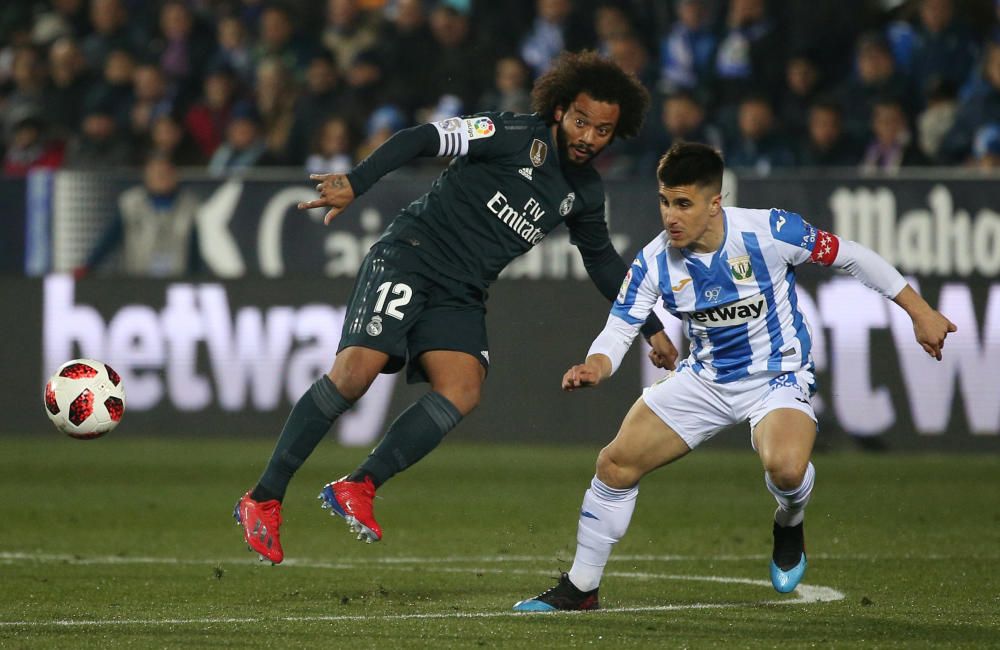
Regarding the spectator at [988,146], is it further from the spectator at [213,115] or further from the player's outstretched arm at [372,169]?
the player's outstretched arm at [372,169]

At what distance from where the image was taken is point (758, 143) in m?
13.4

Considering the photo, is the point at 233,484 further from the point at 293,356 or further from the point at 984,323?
the point at 984,323

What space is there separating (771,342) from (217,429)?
24.2 feet

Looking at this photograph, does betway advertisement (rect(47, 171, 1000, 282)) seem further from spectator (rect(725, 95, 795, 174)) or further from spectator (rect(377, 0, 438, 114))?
spectator (rect(377, 0, 438, 114))

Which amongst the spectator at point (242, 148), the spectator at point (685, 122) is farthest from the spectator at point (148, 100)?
the spectator at point (685, 122)

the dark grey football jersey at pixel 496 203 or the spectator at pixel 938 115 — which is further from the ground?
the dark grey football jersey at pixel 496 203

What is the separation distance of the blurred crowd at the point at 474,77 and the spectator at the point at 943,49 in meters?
0.02

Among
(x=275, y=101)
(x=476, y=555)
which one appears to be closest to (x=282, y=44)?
(x=275, y=101)

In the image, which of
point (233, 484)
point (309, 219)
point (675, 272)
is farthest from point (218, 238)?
point (675, 272)

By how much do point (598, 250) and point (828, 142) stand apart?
6.75m

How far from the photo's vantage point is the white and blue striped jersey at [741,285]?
6215 millimetres

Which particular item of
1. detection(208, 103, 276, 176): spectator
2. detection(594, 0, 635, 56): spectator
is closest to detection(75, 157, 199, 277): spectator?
detection(208, 103, 276, 176): spectator

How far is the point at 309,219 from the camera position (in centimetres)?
1318

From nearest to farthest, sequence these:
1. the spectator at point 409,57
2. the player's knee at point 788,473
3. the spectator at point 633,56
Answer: the player's knee at point 788,473
the spectator at point 633,56
the spectator at point 409,57
